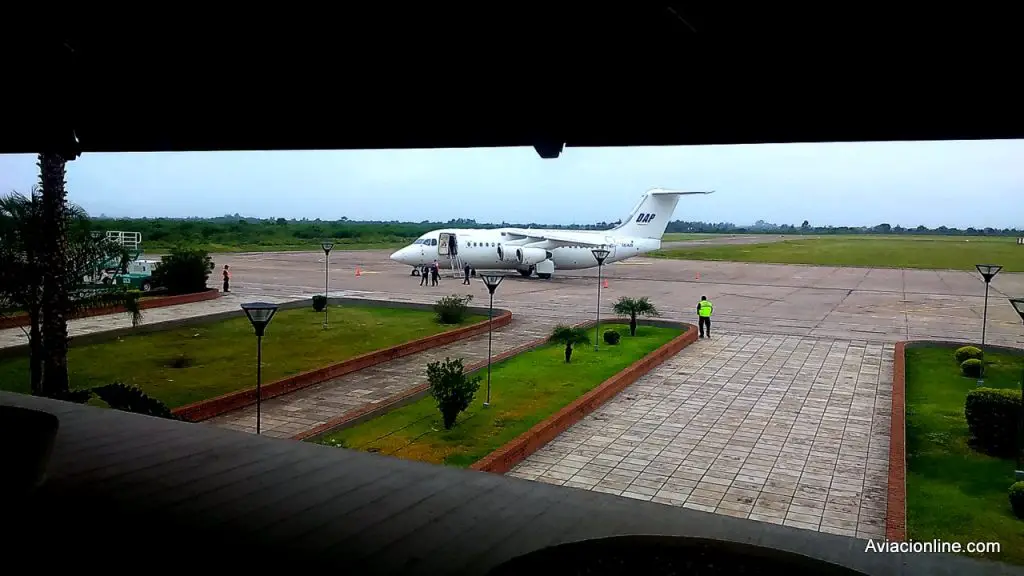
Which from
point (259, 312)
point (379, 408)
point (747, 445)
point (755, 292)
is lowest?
point (747, 445)

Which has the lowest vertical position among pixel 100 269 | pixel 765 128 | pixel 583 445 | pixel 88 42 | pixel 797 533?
pixel 583 445

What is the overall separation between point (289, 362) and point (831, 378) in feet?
36.5

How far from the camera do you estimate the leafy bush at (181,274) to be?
26078 mm

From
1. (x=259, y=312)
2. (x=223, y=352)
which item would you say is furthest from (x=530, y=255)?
(x=259, y=312)

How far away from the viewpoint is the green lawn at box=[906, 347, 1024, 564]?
24.0 ft

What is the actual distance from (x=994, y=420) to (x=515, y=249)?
26.2m

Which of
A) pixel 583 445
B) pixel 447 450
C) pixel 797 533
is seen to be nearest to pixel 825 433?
pixel 583 445

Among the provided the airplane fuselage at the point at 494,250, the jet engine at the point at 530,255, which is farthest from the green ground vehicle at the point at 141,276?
the jet engine at the point at 530,255

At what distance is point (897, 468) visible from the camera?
28.8ft

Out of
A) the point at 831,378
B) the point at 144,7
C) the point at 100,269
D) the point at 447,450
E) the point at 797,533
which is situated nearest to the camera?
the point at 144,7

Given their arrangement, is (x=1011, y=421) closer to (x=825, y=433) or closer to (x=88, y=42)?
(x=825, y=433)

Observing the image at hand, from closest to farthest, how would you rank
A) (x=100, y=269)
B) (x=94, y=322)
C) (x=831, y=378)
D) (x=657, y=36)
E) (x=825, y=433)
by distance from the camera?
(x=657, y=36) < (x=825, y=433) < (x=100, y=269) < (x=831, y=378) < (x=94, y=322)

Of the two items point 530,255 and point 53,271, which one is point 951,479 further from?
point 530,255

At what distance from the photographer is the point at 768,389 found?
13758mm
